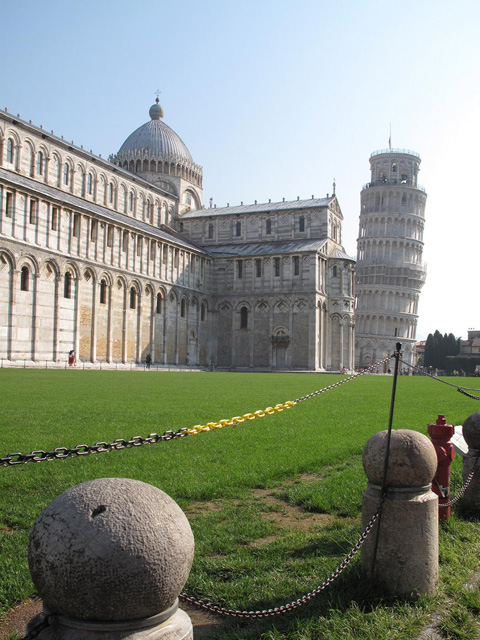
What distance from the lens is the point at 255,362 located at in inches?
2633

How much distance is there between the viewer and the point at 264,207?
237 ft

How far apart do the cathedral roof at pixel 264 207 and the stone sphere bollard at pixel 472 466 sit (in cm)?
6228

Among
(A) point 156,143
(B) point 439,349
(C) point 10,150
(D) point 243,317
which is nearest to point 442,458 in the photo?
(C) point 10,150

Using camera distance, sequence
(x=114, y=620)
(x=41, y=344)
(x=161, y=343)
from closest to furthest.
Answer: (x=114, y=620) → (x=41, y=344) → (x=161, y=343)

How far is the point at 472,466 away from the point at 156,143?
227 feet

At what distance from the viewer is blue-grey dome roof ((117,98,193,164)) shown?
71.2 metres

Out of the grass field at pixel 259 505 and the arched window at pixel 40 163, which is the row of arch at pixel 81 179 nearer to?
the arched window at pixel 40 163

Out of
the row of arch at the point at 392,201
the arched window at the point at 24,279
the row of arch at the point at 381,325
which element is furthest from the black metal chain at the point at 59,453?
the row of arch at the point at 392,201

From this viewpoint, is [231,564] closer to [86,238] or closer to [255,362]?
[86,238]

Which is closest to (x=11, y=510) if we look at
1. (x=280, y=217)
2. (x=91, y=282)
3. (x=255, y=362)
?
(x=91, y=282)

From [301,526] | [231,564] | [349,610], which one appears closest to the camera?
[349,610]

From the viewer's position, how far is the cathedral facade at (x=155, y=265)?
4422 centimetres

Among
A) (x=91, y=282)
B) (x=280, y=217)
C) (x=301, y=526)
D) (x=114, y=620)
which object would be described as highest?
(x=280, y=217)

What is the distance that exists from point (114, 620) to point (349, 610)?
6.91ft
